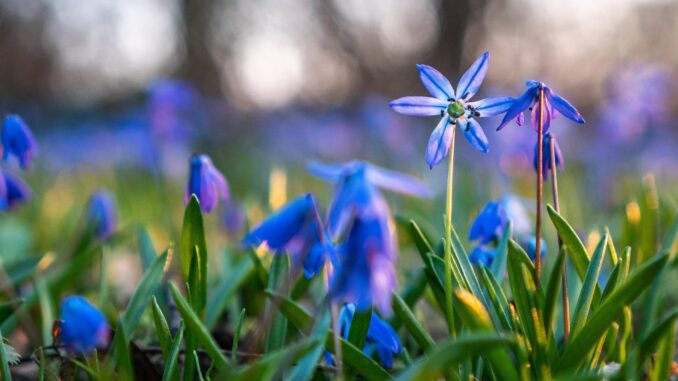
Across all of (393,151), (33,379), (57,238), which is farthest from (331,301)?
(393,151)

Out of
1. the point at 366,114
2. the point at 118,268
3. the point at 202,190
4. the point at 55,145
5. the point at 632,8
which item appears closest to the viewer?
the point at 202,190

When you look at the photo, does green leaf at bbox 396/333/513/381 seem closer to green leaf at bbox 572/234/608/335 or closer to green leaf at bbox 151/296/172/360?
green leaf at bbox 572/234/608/335

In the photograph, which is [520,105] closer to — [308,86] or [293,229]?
[293,229]

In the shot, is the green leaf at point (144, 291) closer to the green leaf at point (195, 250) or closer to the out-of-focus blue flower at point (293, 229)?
the green leaf at point (195, 250)

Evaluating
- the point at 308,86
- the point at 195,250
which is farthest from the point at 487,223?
the point at 308,86

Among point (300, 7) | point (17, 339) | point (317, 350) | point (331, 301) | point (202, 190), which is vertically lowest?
point (17, 339)

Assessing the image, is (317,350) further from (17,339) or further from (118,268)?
(118,268)
